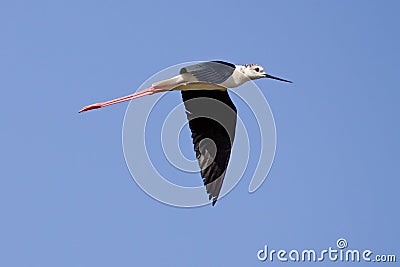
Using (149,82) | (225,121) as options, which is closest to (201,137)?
(225,121)

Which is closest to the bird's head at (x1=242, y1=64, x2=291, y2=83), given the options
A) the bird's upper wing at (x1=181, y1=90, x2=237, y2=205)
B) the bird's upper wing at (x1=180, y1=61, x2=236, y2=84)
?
the bird's upper wing at (x1=181, y1=90, x2=237, y2=205)

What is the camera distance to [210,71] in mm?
12898

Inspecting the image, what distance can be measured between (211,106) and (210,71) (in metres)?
1.42

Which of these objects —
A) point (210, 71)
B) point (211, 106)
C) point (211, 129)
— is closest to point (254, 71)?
point (211, 106)

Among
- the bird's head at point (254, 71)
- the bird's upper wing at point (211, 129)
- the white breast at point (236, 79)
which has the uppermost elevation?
the bird's head at point (254, 71)

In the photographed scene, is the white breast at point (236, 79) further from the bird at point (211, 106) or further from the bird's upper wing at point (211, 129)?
the bird's upper wing at point (211, 129)

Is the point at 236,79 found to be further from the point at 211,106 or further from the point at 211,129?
the point at 211,129

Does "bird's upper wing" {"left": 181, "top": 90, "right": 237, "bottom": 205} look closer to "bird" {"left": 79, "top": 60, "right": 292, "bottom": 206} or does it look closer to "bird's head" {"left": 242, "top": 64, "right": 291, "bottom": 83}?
"bird" {"left": 79, "top": 60, "right": 292, "bottom": 206}

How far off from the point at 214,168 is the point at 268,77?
218 centimetres

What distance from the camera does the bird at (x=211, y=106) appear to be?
43.4 ft

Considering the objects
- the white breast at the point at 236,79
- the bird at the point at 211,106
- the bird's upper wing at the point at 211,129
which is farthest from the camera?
the white breast at the point at 236,79

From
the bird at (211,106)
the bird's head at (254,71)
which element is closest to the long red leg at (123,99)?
the bird at (211,106)

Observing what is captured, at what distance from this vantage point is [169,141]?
13.5 m

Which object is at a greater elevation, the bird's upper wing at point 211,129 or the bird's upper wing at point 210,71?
the bird's upper wing at point 210,71
